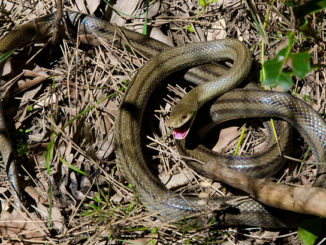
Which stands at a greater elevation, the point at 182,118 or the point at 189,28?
the point at 189,28

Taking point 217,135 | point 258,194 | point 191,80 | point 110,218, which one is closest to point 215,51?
point 191,80

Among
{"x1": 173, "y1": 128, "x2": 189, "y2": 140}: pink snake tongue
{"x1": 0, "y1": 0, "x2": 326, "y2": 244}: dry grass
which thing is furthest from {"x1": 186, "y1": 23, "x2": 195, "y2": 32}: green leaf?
{"x1": 173, "y1": 128, "x2": 189, "y2": 140}: pink snake tongue

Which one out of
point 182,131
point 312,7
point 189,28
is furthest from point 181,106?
point 312,7

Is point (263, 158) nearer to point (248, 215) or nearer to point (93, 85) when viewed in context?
point (248, 215)

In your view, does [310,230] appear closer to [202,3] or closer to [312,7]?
[312,7]

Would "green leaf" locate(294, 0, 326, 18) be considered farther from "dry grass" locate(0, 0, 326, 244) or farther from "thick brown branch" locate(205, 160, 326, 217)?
"dry grass" locate(0, 0, 326, 244)
